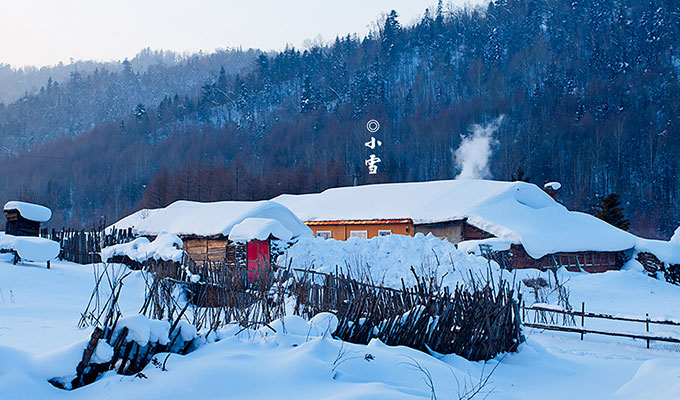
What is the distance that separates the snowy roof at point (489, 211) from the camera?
947 inches

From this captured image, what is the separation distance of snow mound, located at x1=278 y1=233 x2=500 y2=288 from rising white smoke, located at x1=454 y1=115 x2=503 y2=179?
37402 mm

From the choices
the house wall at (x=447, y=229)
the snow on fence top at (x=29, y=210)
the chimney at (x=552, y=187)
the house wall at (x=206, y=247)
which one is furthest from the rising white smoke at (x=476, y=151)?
the snow on fence top at (x=29, y=210)

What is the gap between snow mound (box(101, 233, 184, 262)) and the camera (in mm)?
13281

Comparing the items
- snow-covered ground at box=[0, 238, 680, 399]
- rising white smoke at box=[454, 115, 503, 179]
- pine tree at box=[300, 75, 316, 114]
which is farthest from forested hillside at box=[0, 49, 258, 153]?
snow-covered ground at box=[0, 238, 680, 399]

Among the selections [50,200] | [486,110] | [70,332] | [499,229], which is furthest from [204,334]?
[50,200]

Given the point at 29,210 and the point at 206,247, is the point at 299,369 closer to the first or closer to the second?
the point at 29,210

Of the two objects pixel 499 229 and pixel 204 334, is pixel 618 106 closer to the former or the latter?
pixel 499 229

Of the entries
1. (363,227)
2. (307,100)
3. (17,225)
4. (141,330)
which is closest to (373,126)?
(307,100)

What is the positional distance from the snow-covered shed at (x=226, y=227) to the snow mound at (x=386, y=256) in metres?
1.25

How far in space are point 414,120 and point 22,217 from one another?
203 feet

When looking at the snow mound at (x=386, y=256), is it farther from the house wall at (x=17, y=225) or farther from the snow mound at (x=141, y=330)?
the snow mound at (x=141, y=330)

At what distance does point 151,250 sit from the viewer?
1438cm

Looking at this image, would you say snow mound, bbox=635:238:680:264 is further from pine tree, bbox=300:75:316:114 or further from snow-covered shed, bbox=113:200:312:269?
pine tree, bbox=300:75:316:114

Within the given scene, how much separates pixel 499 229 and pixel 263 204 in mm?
10277
